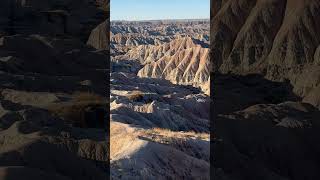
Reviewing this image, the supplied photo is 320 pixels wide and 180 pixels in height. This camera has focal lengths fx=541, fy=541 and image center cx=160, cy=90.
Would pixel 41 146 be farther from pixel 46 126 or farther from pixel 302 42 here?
pixel 302 42

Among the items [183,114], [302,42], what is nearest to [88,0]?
[302,42]

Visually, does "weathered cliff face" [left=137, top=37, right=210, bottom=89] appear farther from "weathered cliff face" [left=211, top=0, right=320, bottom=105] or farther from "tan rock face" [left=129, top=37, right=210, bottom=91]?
"weathered cliff face" [left=211, top=0, right=320, bottom=105]

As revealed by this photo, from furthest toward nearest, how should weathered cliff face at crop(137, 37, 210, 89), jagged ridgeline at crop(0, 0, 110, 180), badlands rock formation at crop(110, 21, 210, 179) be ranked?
weathered cliff face at crop(137, 37, 210, 89), badlands rock formation at crop(110, 21, 210, 179), jagged ridgeline at crop(0, 0, 110, 180)

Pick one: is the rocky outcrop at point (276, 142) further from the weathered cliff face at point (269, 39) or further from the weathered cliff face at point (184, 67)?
the weathered cliff face at point (184, 67)

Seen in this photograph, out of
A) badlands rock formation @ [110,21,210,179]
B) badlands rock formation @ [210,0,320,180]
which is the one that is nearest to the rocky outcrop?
badlands rock formation @ [210,0,320,180]

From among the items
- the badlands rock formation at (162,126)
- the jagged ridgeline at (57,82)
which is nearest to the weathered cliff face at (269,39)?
the jagged ridgeline at (57,82)
